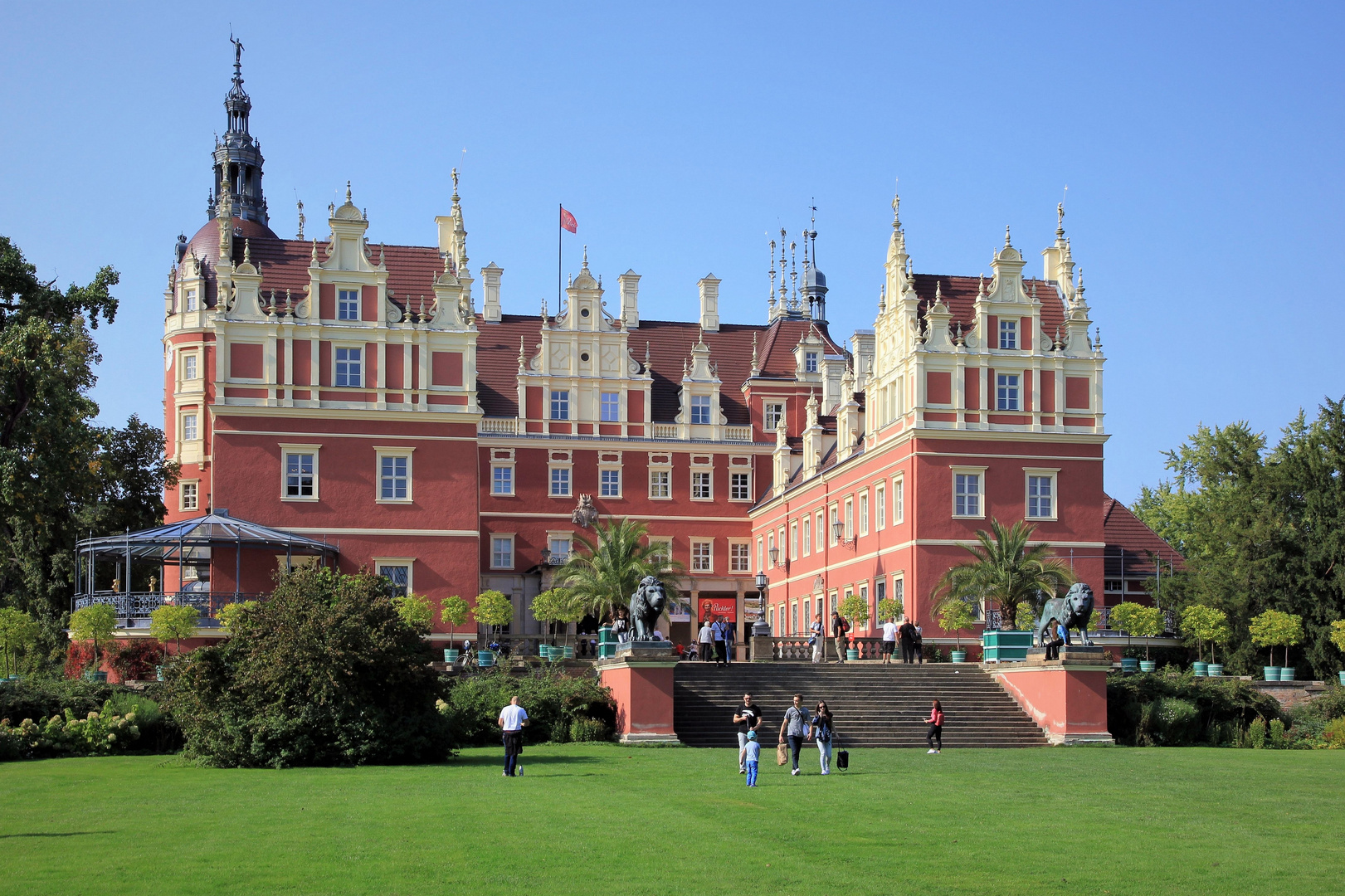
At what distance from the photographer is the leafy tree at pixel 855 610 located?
164 feet

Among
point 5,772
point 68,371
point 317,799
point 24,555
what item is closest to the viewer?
point 317,799

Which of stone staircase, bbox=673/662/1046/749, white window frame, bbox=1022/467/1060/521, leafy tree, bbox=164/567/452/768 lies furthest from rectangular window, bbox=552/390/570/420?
leafy tree, bbox=164/567/452/768

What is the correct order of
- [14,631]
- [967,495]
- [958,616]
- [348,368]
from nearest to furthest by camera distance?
[14,631] → [958,616] → [967,495] → [348,368]

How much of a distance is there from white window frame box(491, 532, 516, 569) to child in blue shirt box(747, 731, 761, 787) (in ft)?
126

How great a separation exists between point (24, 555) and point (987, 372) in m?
37.5

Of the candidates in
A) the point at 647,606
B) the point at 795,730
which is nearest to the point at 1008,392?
the point at 647,606

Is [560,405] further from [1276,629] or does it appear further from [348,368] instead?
[1276,629]

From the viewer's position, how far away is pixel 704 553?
213 feet

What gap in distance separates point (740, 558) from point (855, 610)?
52.1 ft

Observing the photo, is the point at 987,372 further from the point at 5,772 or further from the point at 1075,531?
the point at 5,772

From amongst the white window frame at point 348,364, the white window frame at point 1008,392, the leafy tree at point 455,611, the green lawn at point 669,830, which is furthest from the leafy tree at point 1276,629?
the white window frame at point 348,364

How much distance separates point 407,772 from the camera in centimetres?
2625

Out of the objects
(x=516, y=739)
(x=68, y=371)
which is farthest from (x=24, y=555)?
(x=516, y=739)

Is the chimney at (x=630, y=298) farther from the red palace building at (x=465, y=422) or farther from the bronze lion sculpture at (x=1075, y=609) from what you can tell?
the bronze lion sculpture at (x=1075, y=609)
